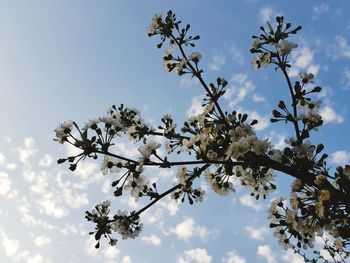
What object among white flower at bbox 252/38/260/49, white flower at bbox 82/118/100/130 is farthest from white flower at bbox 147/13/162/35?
white flower at bbox 82/118/100/130

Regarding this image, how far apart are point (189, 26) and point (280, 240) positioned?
16.1 feet

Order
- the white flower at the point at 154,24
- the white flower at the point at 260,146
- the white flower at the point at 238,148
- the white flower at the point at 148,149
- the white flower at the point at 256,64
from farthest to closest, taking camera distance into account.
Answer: the white flower at the point at 154,24, the white flower at the point at 256,64, the white flower at the point at 148,149, the white flower at the point at 260,146, the white flower at the point at 238,148

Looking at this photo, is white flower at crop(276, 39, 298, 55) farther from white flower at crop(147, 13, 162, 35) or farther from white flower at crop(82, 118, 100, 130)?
white flower at crop(82, 118, 100, 130)

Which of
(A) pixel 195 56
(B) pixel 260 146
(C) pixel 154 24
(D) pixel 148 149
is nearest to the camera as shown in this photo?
(B) pixel 260 146

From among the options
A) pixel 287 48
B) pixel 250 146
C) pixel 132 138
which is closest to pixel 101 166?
pixel 132 138

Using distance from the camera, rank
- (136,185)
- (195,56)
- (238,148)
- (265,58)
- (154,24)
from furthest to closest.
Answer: (154,24), (195,56), (265,58), (136,185), (238,148)

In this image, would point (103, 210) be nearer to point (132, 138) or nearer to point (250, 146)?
point (132, 138)

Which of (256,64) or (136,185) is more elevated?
(256,64)

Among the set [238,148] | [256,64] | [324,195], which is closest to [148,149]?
[238,148]

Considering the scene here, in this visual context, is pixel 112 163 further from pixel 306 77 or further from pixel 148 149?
pixel 306 77

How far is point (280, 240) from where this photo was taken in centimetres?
825

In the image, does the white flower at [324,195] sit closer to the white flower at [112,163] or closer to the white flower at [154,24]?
the white flower at [112,163]

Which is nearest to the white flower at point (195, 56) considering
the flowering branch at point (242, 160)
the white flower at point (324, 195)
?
the flowering branch at point (242, 160)

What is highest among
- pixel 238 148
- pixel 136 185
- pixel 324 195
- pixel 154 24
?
pixel 154 24
